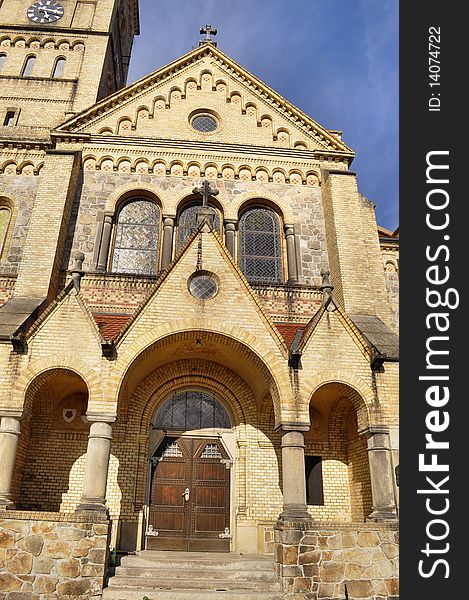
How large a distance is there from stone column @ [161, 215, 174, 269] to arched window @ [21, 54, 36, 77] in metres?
11.1

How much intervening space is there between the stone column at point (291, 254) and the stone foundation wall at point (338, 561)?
250 inches

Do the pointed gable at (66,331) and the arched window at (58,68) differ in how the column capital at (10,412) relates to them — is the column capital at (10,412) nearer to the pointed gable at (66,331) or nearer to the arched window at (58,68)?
the pointed gable at (66,331)

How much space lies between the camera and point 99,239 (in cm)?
1315

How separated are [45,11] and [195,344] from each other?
1915 cm

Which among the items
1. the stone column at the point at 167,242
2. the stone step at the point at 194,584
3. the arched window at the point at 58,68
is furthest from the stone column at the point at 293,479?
the arched window at the point at 58,68

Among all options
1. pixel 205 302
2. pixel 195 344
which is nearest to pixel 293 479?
pixel 195 344

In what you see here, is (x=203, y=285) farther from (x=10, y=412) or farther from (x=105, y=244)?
(x=10, y=412)

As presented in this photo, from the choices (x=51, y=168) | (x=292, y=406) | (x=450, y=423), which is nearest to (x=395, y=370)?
(x=292, y=406)

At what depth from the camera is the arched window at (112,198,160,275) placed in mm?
13367

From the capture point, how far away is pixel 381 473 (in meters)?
9.15

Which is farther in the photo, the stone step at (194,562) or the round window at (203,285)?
the round window at (203,285)

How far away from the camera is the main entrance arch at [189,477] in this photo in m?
10.7

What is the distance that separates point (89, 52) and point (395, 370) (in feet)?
60.1

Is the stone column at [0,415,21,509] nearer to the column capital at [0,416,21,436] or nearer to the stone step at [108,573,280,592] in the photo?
the column capital at [0,416,21,436]
